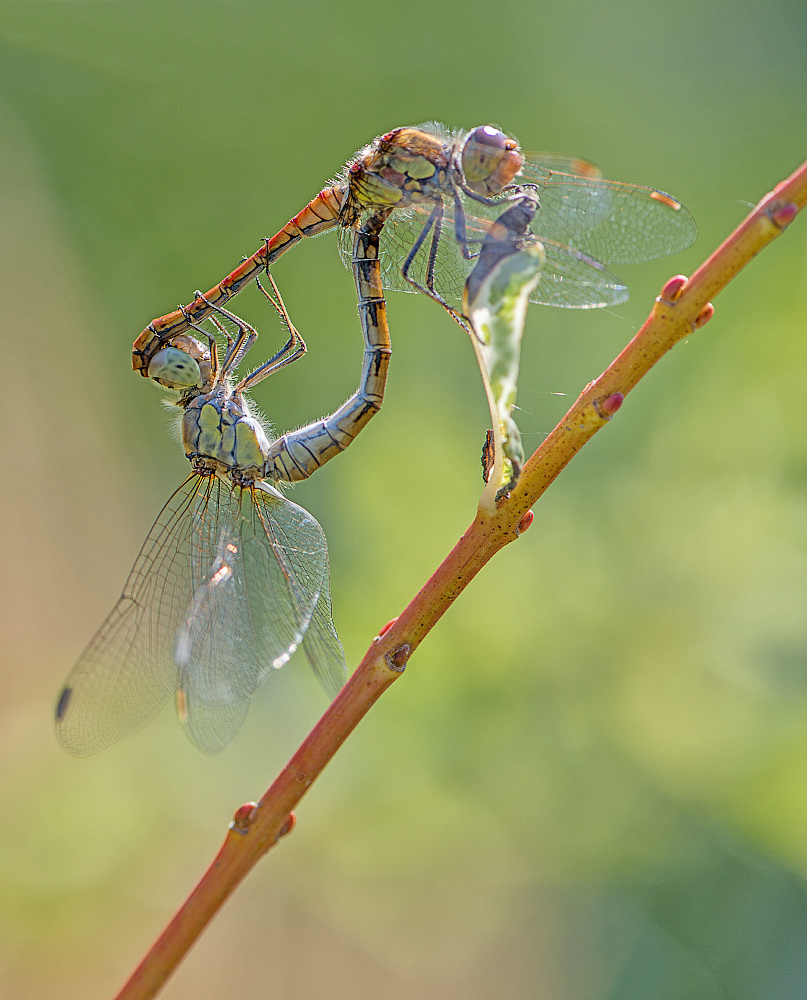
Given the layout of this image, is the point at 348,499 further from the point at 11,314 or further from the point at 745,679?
the point at 11,314

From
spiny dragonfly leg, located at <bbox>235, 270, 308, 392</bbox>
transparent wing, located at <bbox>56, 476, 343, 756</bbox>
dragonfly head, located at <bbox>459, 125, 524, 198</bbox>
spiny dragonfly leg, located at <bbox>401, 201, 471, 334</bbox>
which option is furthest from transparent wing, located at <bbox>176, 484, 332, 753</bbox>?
dragonfly head, located at <bbox>459, 125, 524, 198</bbox>

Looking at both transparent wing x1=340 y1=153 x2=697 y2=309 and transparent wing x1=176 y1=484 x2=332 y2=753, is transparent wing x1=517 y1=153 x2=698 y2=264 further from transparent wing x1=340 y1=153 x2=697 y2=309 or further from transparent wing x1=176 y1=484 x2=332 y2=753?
transparent wing x1=176 y1=484 x2=332 y2=753

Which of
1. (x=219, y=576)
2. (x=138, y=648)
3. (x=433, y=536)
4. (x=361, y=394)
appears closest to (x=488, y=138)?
(x=361, y=394)

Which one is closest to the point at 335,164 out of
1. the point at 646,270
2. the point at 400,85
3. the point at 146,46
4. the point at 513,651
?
the point at 400,85

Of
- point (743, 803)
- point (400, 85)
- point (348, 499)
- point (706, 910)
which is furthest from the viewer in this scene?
point (400, 85)

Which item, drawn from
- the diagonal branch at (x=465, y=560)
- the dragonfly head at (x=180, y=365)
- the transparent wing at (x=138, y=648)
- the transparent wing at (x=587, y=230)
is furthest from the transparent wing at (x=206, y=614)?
the transparent wing at (x=587, y=230)
